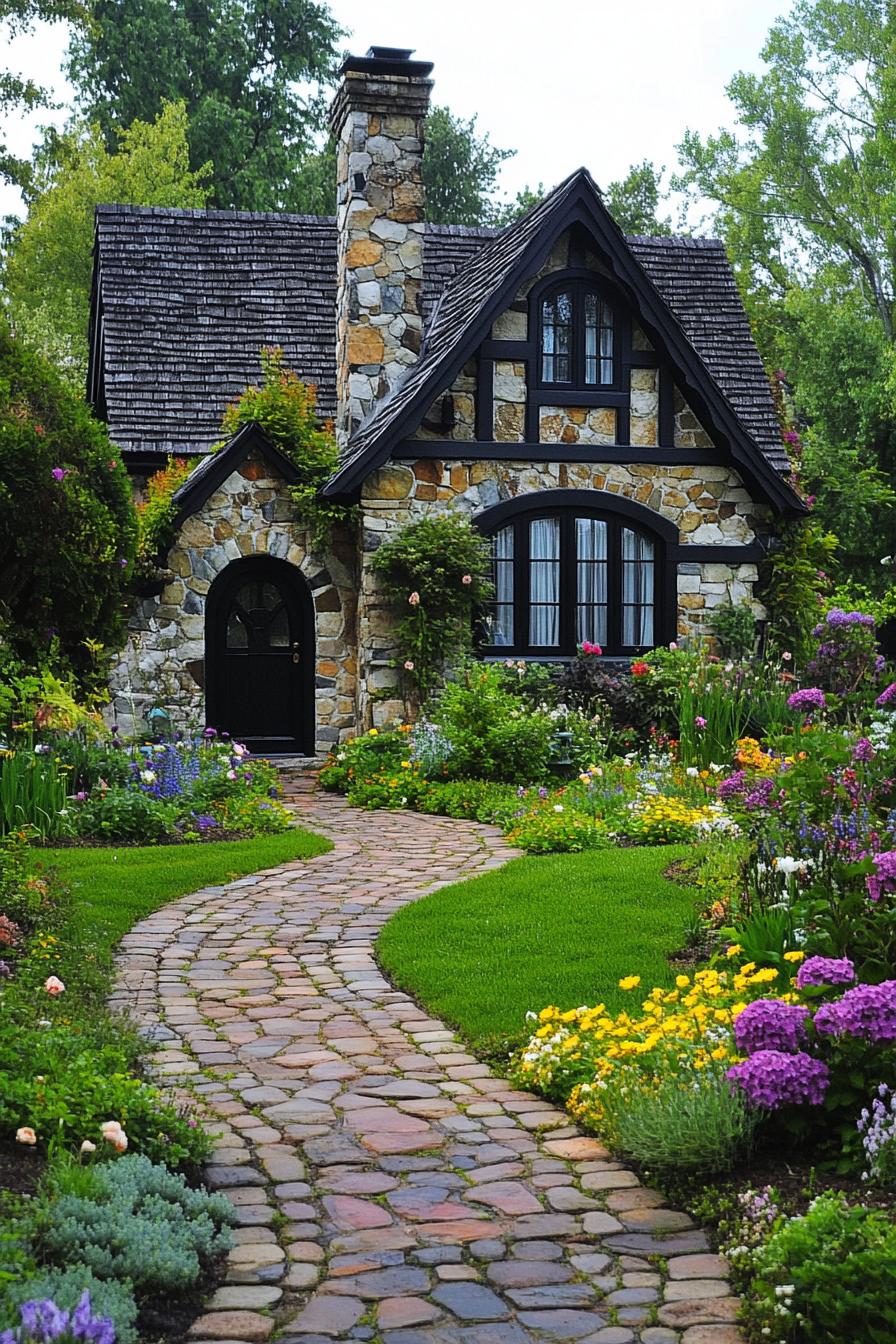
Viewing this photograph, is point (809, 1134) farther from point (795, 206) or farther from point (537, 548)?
point (795, 206)

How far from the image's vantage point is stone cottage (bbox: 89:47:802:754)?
15172mm

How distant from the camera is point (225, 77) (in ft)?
121

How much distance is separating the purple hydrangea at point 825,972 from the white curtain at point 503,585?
1074 cm

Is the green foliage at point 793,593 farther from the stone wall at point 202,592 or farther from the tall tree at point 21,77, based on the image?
the tall tree at point 21,77

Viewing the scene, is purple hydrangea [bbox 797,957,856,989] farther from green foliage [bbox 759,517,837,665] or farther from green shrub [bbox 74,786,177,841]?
green foliage [bbox 759,517,837,665]

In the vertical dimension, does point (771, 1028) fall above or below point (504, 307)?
below

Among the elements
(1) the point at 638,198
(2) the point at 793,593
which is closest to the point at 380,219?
(2) the point at 793,593

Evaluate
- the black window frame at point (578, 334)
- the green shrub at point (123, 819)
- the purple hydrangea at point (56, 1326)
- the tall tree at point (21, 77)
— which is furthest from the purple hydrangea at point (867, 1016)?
the tall tree at point (21, 77)

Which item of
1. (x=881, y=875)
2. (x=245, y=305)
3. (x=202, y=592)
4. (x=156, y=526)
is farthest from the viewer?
(x=245, y=305)

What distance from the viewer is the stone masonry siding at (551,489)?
15062 millimetres

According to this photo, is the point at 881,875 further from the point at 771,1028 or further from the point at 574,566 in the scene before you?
the point at 574,566

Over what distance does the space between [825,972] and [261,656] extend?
11659 mm

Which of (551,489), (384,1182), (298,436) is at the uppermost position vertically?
(298,436)

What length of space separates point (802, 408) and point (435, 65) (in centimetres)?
1806
